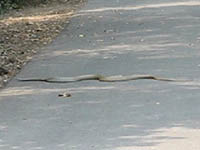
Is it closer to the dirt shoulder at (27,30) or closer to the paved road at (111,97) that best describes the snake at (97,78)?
the paved road at (111,97)

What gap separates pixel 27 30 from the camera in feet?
51.7

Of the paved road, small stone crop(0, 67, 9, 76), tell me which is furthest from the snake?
small stone crop(0, 67, 9, 76)

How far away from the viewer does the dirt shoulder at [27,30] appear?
39.9 ft

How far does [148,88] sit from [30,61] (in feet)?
9.77

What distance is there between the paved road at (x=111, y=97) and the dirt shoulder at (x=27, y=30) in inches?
10.0

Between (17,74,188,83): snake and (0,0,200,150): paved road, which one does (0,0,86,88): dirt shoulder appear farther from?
(17,74,188,83): snake

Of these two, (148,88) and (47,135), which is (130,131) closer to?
(47,135)

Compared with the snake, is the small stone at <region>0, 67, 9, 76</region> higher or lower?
lower

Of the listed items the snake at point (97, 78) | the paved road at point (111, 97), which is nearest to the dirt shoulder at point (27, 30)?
the paved road at point (111, 97)

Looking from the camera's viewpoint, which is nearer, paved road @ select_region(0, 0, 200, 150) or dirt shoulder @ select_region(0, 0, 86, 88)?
paved road @ select_region(0, 0, 200, 150)

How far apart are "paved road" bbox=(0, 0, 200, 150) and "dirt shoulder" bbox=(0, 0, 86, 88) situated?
0.25m

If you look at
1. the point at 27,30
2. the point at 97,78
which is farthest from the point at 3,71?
the point at 27,30

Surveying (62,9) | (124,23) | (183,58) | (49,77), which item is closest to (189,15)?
(124,23)

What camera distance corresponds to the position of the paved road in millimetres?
7617
